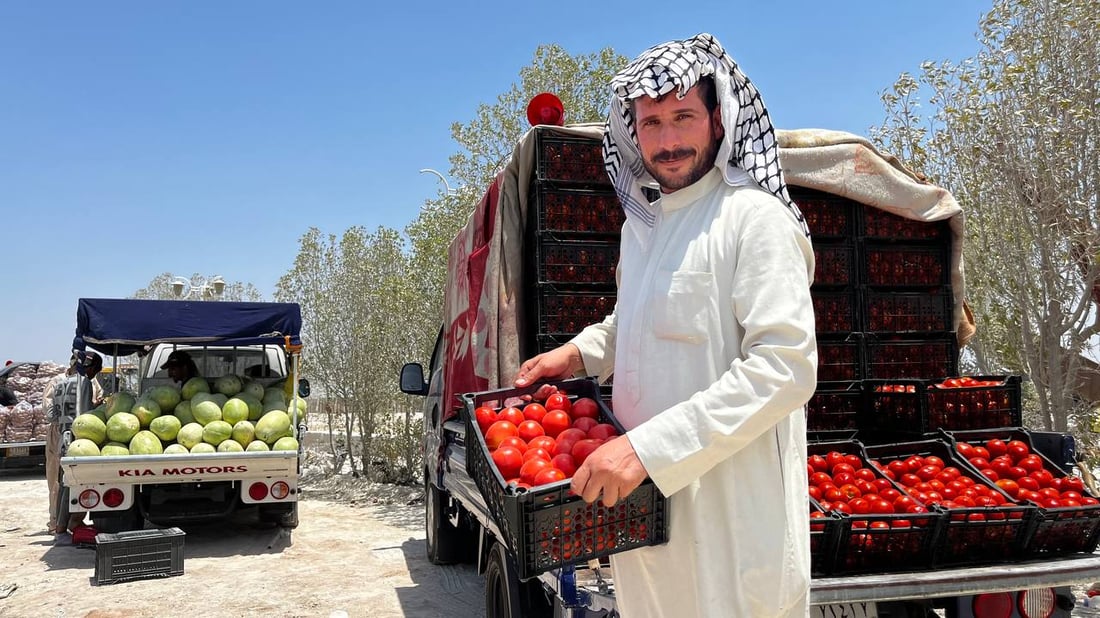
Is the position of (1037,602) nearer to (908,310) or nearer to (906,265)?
(908,310)

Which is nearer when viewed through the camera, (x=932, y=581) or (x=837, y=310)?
(x=932, y=581)

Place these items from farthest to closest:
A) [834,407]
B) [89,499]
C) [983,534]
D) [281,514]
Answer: [281,514]
[89,499]
[834,407]
[983,534]

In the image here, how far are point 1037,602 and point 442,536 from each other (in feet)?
17.2

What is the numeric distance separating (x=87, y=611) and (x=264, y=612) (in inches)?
55.8

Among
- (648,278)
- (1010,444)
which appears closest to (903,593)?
(1010,444)

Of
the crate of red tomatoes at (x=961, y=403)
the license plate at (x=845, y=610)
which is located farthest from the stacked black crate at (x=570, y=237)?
the license plate at (x=845, y=610)

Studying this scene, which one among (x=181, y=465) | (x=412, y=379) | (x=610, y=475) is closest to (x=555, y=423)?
(x=610, y=475)

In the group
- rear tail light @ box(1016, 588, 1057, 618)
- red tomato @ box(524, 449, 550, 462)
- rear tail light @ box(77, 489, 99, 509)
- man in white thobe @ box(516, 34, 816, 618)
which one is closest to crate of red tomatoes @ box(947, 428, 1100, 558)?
rear tail light @ box(1016, 588, 1057, 618)

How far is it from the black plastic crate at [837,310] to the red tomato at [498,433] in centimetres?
345

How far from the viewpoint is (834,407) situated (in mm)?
5180

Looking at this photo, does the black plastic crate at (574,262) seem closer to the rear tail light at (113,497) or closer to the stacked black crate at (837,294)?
the stacked black crate at (837,294)

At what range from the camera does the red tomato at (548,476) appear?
6.63 feet

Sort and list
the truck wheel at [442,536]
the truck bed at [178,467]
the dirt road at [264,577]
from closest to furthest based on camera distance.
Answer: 1. the dirt road at [264,577]
2. the truck wheel at [442,536]
3. the truck bed at [178,467]

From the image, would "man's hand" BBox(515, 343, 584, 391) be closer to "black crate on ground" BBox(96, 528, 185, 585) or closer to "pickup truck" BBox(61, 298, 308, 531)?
"black crate on ground" BBox(96, 528, 185, 585)
